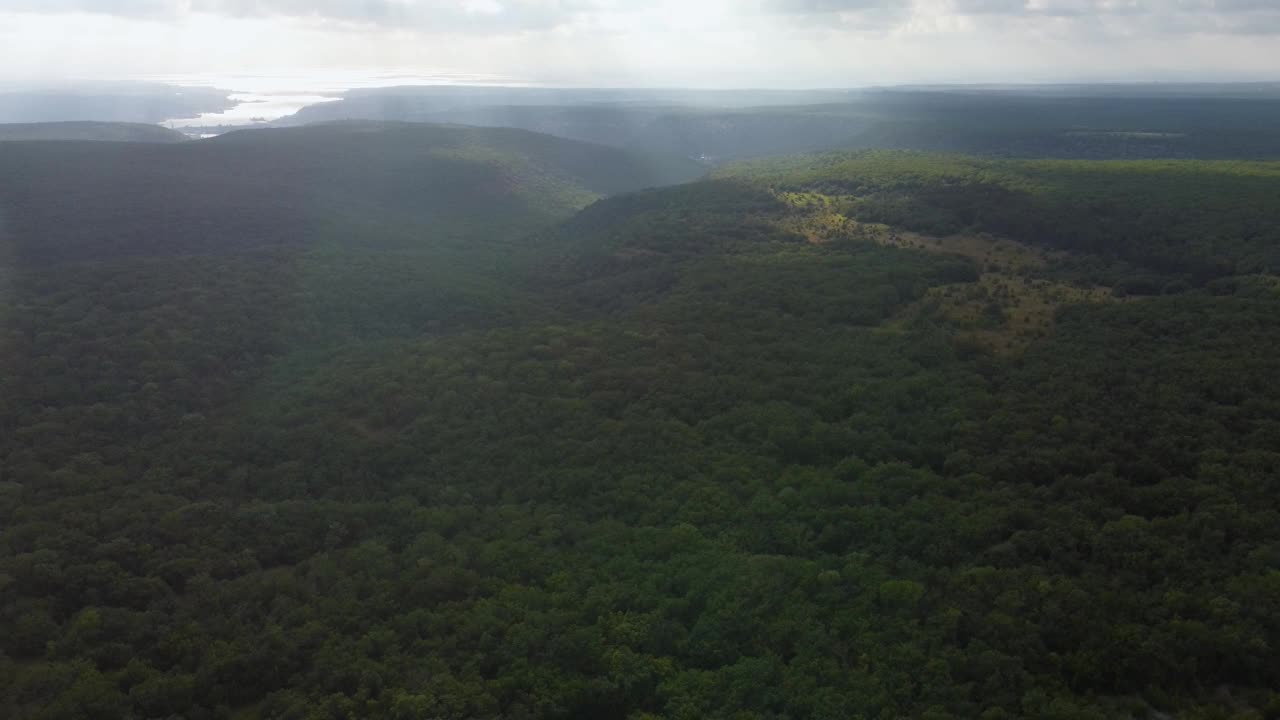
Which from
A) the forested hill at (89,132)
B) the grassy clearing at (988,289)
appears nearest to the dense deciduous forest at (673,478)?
the grassy clearing at (988,289)

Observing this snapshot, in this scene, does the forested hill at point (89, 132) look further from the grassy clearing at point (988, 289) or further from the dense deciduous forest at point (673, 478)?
the grassy clearing at point (988, 289)

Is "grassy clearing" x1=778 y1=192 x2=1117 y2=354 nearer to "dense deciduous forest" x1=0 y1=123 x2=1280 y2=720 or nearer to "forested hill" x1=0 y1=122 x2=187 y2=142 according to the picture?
"dense deciduous forest" x1=0 y1=123 x2=1280 y2=720

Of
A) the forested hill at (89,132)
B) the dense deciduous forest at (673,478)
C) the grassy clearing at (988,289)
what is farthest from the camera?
the forested hill at (89,132)

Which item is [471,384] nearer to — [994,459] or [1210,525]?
[994,459]

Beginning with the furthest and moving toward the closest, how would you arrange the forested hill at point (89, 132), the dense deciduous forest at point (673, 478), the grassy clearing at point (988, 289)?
the forested hill at point (89, 132)
the grassy clearing at point (988, 289)
the dense deciduous forest at point (673, 478)

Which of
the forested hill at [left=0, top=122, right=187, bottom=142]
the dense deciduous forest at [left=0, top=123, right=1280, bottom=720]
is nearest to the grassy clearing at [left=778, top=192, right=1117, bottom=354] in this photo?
the dense deciduous forest at [left=0, top=123, right=1280, bottom=720]

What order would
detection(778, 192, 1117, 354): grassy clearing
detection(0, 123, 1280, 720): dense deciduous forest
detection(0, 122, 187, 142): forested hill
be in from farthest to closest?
detection(0, 122, 187, 142): forested hill, detection(778, 192, 1117, 354): grassy clearing, detection(0, 123, 1280, 720): dense deciduous forest
